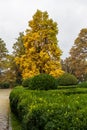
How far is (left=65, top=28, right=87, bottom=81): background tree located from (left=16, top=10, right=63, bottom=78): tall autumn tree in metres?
15.9

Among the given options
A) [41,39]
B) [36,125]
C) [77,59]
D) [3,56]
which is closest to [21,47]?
[3,56]

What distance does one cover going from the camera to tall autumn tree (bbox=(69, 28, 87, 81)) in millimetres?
54969

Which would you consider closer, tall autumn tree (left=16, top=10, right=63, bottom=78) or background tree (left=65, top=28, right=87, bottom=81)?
tall autumn tree (left=16, top=10, right=63, bottom=78)

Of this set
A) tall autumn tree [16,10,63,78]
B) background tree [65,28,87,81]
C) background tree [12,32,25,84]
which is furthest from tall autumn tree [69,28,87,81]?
tall autumn tree [16,10,63,78]

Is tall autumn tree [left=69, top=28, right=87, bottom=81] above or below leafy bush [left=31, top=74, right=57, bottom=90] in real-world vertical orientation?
above

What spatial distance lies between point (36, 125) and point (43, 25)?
32.6 m

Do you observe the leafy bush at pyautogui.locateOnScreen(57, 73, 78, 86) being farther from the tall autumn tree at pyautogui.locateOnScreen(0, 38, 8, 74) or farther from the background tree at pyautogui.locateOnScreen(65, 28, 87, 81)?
the tall autumn tree at pyautogui.locateOnScreen(0, 38, 8, 74)

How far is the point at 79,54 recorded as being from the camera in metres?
55.8

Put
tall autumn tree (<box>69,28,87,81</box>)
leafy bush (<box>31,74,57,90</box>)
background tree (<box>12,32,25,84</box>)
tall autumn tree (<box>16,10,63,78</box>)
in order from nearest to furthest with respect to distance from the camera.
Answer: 1. leafy bush (<box>31,74,57,90</box>)
2. tall autumn tree (<box>16,10,63,78</box>)
3. tall autumn tree (<box>69,28,87,81</box>)
4. background tree (<box>12,32,25,84</box>)

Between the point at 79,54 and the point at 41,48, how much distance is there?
17.0 m

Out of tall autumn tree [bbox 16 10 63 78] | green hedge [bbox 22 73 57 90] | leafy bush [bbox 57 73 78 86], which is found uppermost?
tall autumn tree [bbox 16 10 63 78]

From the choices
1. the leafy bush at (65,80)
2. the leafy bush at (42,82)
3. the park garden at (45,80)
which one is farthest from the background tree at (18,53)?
the leafy bush at (42,82)

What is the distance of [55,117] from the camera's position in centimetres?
666

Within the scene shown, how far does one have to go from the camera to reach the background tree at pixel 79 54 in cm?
5497
